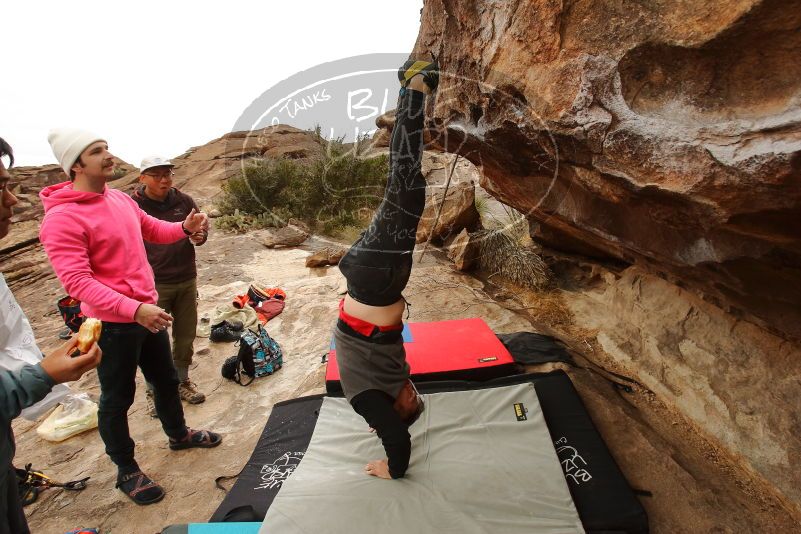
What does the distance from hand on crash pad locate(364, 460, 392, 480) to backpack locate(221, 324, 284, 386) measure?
5.92 ft

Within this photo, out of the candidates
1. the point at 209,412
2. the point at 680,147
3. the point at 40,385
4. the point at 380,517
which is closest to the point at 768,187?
the point at 680,147

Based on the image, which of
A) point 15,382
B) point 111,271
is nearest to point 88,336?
point 15,382

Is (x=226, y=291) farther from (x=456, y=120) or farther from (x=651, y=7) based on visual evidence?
(x=651, y=7)

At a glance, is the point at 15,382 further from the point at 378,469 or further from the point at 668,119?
the point at 668,119

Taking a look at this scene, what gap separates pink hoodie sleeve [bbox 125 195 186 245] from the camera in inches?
97.3

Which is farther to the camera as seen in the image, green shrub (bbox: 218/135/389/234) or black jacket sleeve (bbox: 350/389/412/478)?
green shrub (bbox: 218/135/389/234)

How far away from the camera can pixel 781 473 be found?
2268 mm

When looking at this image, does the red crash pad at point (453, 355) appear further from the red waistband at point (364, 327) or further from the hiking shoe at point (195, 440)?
the red waistband at point (364, 327)

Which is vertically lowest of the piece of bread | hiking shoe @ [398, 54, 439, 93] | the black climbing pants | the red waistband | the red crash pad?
the red crash pad

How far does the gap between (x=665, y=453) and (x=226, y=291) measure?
16.4 feet

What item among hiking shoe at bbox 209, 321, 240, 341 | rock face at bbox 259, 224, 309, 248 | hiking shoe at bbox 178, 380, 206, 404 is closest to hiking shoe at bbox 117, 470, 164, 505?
hiking shoe at bbox 178, 380, 206, 404

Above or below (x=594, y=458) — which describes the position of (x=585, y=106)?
above

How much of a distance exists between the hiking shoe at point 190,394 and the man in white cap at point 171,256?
17 centimetres

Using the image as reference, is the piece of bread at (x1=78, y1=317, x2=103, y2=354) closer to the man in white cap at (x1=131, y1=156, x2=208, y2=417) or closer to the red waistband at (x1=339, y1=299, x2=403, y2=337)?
the red waistband at (x1=339, y1=299, x2=403, y2=337)
